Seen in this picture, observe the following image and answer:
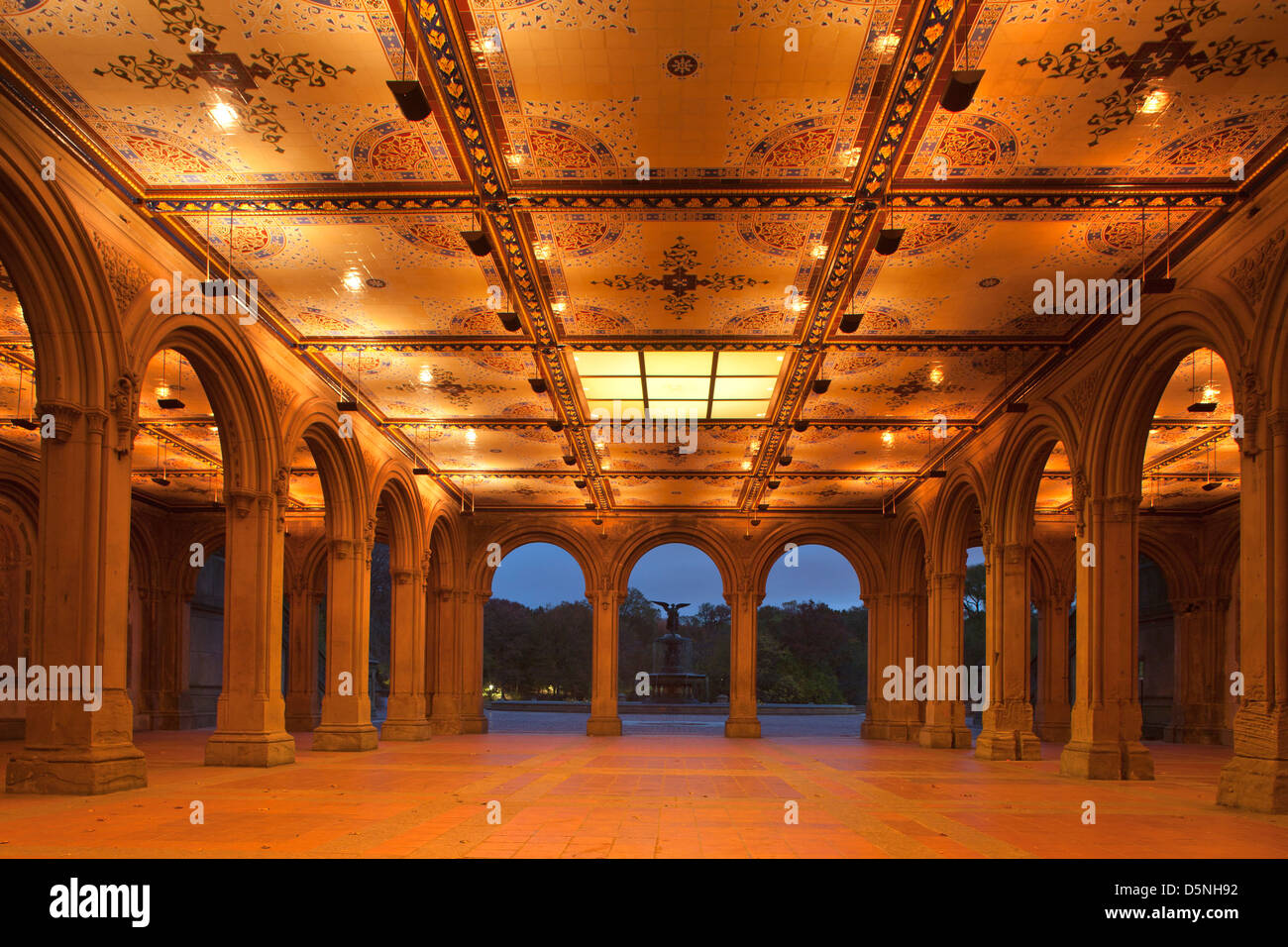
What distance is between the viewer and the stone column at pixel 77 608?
9844 mm

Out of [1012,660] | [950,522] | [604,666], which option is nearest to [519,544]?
[604,666]

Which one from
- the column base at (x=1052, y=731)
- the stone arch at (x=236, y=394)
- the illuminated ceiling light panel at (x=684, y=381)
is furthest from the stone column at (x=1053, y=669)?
the stone arch at (x=236, y=394)

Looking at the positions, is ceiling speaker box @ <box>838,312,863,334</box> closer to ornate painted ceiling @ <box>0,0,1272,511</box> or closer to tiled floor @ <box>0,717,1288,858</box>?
ornate painted ceiling @ <box>0,0,1272,511</box>

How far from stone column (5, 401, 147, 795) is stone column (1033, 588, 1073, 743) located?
21.7 m

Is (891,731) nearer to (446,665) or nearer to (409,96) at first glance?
(446,665)

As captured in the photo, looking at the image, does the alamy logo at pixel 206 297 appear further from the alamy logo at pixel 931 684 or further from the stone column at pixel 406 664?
the alamy logo at pixel 931 684

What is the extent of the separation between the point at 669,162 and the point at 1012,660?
11.6m

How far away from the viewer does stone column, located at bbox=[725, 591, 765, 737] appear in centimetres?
2634

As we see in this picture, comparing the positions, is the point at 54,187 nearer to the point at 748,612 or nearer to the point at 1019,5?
the point at 1019,5

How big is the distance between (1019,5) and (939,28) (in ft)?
1.75

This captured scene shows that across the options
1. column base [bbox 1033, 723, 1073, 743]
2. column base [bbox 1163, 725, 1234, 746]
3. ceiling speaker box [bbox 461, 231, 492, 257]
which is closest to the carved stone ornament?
ceiling speaker box [bbox 461, 231, 492, 257]

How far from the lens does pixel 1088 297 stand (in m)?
12.7

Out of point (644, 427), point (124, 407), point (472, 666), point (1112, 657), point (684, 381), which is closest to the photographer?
point (124, 407)

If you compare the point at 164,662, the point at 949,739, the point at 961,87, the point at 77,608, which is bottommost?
the point at 949,739
